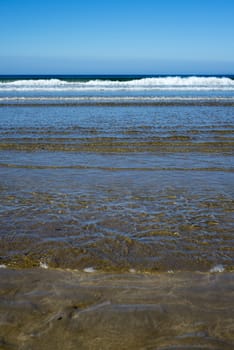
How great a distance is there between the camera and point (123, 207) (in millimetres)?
5770

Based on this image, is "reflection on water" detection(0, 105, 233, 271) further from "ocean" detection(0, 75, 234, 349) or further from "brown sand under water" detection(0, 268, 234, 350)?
"brown sand under water" detection(0, 268, 234, 350)

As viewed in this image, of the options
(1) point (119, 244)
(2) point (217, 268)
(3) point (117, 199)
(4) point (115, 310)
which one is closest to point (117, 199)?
(3) point (117, 199)

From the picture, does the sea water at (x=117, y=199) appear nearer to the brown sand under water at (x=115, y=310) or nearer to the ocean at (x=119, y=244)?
the ocean at (x=119, y=244)

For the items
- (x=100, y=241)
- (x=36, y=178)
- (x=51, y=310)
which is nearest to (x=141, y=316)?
(x=51, y=310)

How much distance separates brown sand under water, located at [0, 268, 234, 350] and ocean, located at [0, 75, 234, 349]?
0.04ft

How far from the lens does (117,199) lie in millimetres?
6160

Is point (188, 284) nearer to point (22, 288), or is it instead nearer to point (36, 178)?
point (22, 288)

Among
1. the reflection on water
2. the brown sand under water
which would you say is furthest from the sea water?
the brown sand under water

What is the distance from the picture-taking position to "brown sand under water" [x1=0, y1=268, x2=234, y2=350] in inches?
109

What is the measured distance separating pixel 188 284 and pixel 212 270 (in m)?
0.46

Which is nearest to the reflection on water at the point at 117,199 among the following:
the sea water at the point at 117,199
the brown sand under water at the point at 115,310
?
the sea water at the point at 117,199

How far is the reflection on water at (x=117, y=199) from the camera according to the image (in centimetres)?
423

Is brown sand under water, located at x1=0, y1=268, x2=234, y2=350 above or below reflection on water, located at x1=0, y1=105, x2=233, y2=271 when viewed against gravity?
below

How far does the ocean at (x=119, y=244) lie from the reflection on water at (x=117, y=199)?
2cm
